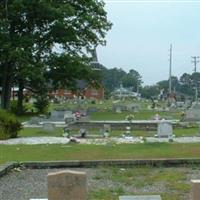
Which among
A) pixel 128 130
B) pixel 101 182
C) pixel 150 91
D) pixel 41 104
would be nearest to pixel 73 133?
pixel 128 130

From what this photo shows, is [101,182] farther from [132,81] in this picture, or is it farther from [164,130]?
[132,81]

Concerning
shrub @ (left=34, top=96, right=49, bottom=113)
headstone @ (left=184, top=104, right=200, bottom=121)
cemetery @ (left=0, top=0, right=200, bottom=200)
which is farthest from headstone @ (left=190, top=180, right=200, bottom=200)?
shrub @ (left=34, top=96, right=49, bottom=113)

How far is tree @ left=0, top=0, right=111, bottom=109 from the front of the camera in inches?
1734

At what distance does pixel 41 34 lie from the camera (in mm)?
47875

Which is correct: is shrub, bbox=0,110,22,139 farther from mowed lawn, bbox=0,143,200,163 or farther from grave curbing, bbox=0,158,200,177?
grave curbing, bbox=0,158,200,177

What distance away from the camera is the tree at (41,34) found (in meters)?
44.0

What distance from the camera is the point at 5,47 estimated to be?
142 feet

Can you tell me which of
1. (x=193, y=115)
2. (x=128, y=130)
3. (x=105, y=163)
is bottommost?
(x=105, y=163)

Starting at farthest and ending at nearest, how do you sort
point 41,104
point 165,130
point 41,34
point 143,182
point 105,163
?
point 41,104, point 41,34, point 165,130, point 105,163, point 143,182

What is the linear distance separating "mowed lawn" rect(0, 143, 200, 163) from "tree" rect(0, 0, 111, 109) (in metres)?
24.0

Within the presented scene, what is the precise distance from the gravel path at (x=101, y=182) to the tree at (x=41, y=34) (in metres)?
29.9

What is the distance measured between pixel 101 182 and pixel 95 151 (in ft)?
19.7

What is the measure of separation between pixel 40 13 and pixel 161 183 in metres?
36.3

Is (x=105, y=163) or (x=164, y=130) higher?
(x=164, y=130)
